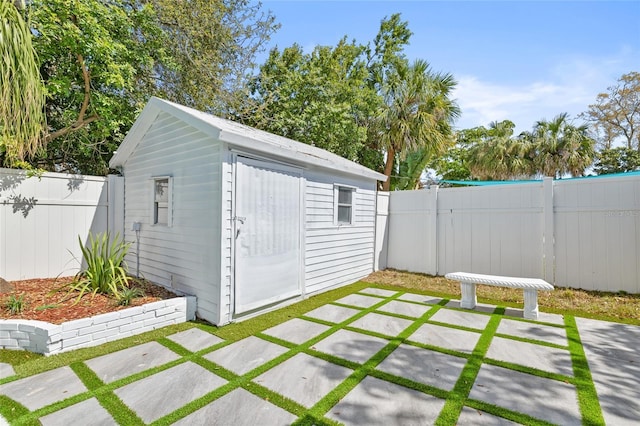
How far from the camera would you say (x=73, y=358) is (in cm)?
299

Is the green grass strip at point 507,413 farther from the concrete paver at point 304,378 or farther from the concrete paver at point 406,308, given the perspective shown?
the concrete paver at point 406,308

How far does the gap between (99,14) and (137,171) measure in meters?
3.30

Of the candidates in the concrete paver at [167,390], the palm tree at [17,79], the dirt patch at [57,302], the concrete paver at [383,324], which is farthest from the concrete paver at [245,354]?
the palm tree at [17,79]

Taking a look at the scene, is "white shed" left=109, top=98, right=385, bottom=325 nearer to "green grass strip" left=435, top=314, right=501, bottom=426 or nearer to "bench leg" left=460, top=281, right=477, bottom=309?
"bench leg" left=460, top=281, right=477, bottom=309

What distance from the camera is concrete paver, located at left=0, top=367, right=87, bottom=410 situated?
2.30 metres

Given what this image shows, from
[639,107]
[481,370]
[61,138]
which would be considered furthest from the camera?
[639,107]

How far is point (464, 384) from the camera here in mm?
2580

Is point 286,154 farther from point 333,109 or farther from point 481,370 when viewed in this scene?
point 333,109

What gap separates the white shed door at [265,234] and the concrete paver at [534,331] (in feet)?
10.1

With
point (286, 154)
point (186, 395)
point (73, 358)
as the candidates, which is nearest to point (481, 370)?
point (186, 395)

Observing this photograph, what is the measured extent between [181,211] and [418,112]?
882 cm

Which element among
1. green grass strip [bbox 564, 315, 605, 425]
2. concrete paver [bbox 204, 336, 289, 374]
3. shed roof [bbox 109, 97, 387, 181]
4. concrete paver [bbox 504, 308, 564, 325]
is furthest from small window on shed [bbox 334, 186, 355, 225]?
green grass strip [bbox 564, 315, 605, 425]

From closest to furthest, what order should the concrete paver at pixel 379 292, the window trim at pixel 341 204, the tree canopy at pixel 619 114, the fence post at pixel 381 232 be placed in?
the concrete paver at pixel 379 292, the window trim at pixel 341 204, the fence post at pixel 381 232, the tree canopy at pixel 619 114

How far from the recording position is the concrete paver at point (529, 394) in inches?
85.4
